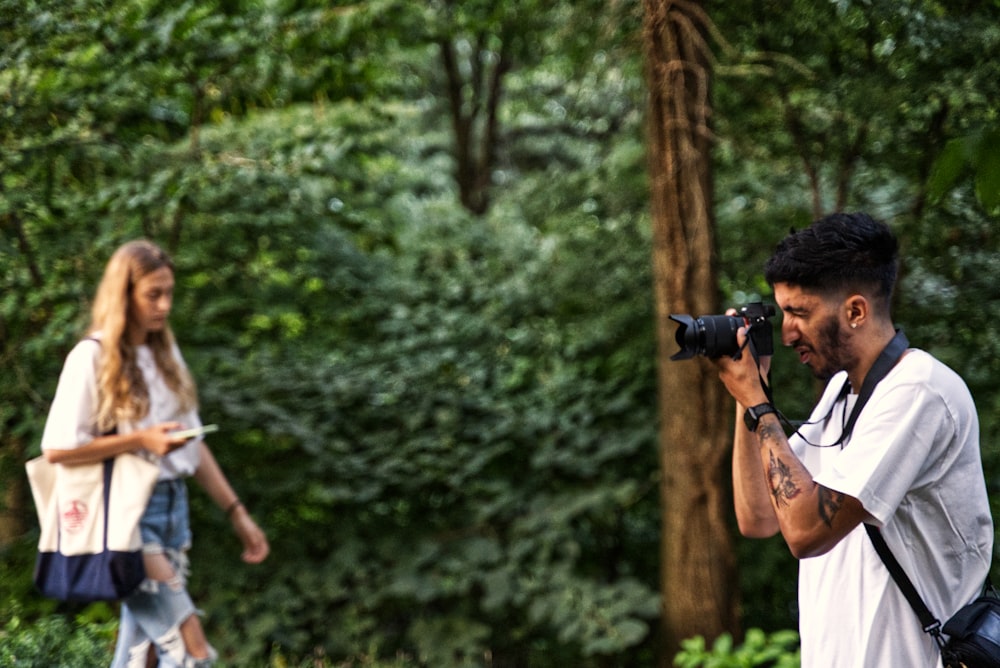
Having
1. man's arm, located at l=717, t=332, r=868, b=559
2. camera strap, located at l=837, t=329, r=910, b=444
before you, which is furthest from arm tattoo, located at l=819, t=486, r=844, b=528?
camera strap, located at l=837, t=329, r=910, b=444

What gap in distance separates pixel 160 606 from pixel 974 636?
267cm

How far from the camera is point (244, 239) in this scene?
5.95 metres

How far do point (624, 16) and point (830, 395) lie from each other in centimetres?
335

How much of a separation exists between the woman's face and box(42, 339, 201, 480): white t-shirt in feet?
0.24

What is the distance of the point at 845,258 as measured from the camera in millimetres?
2117

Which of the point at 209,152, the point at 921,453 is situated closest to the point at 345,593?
the point at 209,152

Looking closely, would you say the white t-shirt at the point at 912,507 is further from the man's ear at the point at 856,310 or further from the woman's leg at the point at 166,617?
the woman's leg at the point at 166,617

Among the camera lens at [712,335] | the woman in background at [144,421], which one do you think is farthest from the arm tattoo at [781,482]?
the woman in background at [144,421]

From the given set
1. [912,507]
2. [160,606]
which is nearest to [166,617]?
[160,606]

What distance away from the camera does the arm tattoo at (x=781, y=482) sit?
1.97 meters

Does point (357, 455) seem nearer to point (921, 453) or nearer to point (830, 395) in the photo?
point (830, 395)

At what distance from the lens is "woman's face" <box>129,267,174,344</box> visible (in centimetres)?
355

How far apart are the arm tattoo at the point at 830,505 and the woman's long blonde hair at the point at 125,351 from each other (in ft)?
8.02

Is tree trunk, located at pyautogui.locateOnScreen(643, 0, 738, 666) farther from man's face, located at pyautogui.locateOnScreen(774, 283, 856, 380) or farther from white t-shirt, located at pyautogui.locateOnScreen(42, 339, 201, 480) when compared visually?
man's face, located at pyautogui.locateOnScreen(774, 283, 856, 380)
